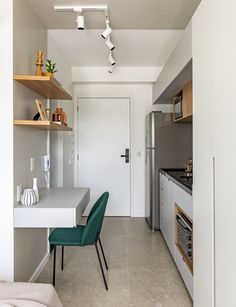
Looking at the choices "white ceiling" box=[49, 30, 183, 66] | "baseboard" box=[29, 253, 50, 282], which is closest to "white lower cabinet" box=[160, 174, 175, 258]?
"baseboard" box=[29, 253, 50, 282]

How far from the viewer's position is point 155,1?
224 centimetres

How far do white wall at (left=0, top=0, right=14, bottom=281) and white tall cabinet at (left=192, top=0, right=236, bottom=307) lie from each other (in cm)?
131

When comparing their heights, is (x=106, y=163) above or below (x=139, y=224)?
above

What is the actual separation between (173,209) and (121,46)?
203cm

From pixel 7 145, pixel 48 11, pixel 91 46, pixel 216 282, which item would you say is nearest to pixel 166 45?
pixel 91 46

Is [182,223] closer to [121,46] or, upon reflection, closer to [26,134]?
[26,134]

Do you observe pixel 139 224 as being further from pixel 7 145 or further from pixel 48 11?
pixel 48 11

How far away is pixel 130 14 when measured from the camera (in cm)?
245

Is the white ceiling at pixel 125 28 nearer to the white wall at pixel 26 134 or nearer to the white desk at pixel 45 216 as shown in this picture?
the white wall at pixel 26 134

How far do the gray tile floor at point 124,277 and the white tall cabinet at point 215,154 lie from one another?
55cm

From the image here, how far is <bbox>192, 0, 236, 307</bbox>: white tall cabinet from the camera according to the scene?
116 cm

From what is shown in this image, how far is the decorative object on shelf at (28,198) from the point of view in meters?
2.01

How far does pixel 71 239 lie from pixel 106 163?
7.43ft

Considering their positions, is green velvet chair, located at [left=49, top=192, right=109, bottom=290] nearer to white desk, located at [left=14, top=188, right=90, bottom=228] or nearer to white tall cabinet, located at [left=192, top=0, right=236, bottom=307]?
white desk, located at [left=14, top=188, right=90, bottom=228]
